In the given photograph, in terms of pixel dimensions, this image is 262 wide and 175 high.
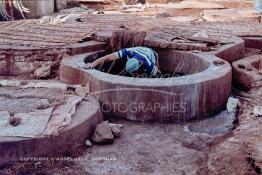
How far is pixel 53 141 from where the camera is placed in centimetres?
465

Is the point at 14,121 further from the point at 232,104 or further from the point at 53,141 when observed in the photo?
the point at 232,104

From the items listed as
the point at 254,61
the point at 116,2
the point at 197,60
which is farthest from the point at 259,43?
the point at 116,2

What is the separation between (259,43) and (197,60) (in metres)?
1.91

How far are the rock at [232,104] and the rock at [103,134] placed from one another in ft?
6.58

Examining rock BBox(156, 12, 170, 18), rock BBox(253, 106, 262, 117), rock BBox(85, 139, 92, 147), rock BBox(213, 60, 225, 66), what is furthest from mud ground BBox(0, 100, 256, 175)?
rock BBox(156, 12, 170, 18)

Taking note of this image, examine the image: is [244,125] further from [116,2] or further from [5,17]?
[116,2]

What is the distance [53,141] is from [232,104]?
2999 mm

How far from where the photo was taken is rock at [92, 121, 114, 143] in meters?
5.11

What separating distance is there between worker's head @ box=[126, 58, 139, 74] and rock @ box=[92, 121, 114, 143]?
1.55 m

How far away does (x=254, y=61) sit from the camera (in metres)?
7.64

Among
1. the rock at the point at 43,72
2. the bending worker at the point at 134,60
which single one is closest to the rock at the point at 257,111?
the bending worker at the point at 134,60

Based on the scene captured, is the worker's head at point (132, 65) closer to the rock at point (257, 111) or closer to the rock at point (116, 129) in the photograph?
the rock at point (116, 129)

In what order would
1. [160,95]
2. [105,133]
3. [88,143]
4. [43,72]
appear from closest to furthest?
[88,143] → [105,133] → [160,95] → [43,72]

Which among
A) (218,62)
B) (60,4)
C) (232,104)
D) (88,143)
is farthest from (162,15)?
(88,143)
